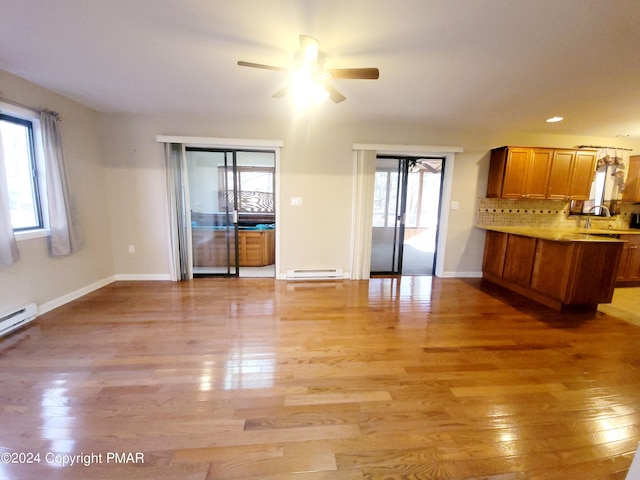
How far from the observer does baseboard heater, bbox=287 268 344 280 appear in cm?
434

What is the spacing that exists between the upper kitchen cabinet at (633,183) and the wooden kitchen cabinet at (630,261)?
0.82 metres

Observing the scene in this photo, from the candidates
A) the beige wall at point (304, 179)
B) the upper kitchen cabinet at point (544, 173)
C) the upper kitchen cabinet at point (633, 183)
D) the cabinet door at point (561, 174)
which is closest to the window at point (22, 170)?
the beige wall at point (304, 179)

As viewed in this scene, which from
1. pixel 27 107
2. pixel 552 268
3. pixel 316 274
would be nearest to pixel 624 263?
pixel 552 268

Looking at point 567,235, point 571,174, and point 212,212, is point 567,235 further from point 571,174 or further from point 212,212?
point 212,212

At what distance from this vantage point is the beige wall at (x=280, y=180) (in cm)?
361

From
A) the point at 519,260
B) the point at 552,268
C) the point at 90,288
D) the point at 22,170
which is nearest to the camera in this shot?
the point at 22,170

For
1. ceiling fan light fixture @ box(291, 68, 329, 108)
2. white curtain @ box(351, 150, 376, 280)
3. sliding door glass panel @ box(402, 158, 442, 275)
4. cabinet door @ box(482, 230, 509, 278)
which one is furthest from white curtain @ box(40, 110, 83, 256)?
sliding door glass panel @ box(402, 158, 442, 275)

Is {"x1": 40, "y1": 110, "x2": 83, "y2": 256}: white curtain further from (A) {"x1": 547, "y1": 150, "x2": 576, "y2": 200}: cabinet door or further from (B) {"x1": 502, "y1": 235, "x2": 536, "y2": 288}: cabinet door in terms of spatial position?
(A) {"x1": 547, "y1": 150, "x2": 576, "y2": 200}: cabinet door

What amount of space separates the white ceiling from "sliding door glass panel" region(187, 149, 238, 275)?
992 millimetres

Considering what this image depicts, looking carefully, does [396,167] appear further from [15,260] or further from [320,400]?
[15,260]

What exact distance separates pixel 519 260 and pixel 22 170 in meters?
6.33

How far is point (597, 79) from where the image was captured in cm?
242

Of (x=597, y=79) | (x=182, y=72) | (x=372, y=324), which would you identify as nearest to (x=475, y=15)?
(x=597, y=79)

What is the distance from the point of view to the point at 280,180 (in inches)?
163
